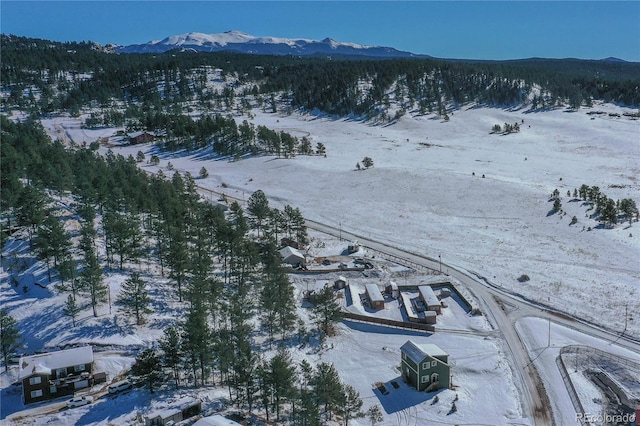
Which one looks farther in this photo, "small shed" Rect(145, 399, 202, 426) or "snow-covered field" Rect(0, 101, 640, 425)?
"snow-covered field" Rect(0, 101, 640, 425)

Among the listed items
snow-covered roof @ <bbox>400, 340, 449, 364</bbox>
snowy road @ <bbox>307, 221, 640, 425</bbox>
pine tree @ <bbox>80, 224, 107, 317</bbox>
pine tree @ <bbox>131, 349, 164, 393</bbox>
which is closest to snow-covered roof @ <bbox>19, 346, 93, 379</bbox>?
pine tree @ <bbox>131, 349, 164, 393</bbox>

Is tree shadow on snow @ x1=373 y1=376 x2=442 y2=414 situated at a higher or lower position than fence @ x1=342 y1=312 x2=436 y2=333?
lower

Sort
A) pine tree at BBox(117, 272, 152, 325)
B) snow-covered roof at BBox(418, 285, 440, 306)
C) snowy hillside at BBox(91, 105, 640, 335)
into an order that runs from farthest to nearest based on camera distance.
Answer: snowy hillside at BBox(91, 105, 640, 335) < snow-covered roof at BBox(418, 285, 440, 306) < pine tree at BBox(117, 272, 152, 325)

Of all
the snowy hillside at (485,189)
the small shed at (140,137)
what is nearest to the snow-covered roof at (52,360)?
the snowy hillside at (485,189)

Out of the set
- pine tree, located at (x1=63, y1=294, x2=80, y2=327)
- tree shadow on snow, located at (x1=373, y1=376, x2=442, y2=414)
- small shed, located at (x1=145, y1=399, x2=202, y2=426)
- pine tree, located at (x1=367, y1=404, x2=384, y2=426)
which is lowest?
tree shadow on snow, located at (x1=373, y1=376, x2=442, y2=414)

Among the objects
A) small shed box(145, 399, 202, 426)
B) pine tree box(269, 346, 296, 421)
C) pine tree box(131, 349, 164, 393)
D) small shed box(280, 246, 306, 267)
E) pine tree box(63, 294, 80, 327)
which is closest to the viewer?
small shed box(145, 399, 202, 426)

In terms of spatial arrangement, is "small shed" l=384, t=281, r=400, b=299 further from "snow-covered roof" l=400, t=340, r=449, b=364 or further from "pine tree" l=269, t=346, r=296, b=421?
"pine tree" l=269, t=346, r=296, b=421

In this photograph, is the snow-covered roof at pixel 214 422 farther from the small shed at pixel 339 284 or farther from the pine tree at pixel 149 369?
the small shed at pixel 339 284

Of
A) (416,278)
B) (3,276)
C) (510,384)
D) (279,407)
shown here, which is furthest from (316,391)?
(3,276)
